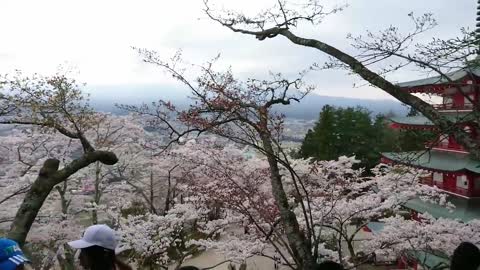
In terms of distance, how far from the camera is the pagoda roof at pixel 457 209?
10.6 meters

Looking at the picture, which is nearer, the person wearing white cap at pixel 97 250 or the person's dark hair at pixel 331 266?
the person wearing white cap at pixel 97 250

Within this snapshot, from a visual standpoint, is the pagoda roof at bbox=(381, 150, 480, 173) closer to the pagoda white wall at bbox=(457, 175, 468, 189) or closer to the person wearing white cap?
the pagoda white wall at bbox=(457, 175, 468, 189)

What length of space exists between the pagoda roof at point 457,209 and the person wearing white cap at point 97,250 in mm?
9911

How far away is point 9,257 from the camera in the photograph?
203 cm

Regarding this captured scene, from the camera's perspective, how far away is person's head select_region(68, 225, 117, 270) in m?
2.15

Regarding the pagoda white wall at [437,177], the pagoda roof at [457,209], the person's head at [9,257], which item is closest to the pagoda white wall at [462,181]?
the pagoda roof at [457,209]

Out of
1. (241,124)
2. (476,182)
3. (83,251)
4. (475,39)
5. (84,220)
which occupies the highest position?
(475,39)

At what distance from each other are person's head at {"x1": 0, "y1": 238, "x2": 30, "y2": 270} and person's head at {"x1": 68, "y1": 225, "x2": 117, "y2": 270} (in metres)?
0.24

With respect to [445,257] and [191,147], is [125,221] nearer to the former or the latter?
[191,147]

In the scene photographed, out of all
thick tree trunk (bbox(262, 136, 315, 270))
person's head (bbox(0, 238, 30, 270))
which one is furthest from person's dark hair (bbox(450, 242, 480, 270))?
thick tree trunk (bbox(262, 136, 315, 270))

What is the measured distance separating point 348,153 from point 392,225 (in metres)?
16.0

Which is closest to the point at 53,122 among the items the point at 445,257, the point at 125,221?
the point at 125,221

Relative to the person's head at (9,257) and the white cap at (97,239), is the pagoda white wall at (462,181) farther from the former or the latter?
the person's head at (9,257)

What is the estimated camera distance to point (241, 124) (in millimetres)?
6133
